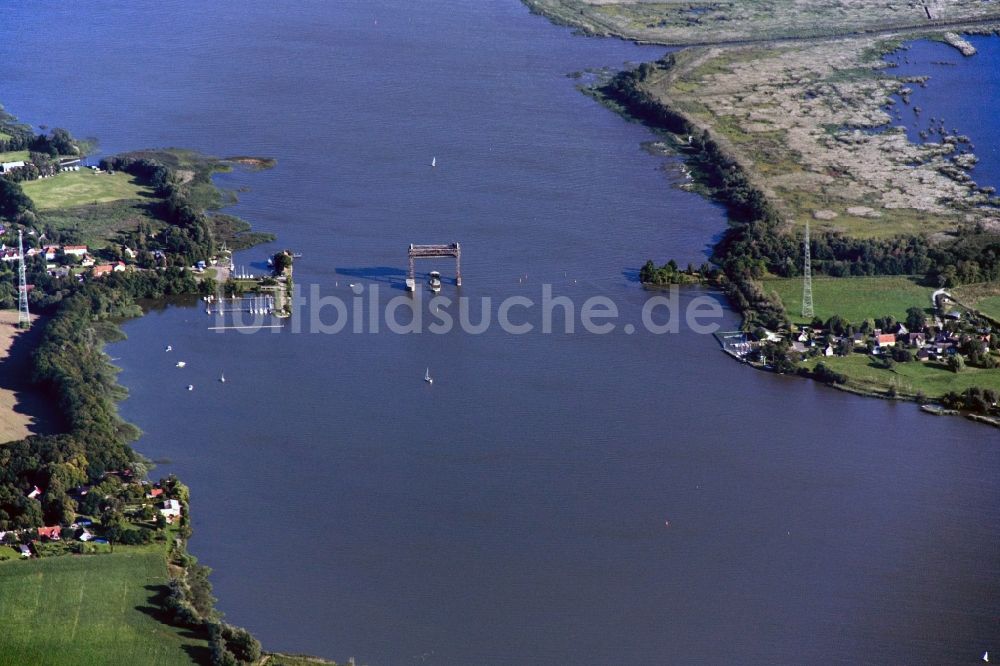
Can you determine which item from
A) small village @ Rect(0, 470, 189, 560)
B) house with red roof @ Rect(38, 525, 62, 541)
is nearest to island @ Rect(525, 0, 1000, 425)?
small village @ Rect(0, 470, 189, 560)

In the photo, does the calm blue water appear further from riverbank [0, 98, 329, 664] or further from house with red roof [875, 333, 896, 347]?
riverbank [0, 98, 329, 664]

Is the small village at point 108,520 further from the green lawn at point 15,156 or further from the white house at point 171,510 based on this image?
the green lawn at point 15,156

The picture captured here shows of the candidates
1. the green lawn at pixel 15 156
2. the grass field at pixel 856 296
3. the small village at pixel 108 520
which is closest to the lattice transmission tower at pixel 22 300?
the small village at pixel 108 520

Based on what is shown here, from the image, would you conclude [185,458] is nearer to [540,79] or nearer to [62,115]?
[62,115]

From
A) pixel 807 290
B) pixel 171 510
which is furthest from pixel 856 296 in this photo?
pixel 171 510

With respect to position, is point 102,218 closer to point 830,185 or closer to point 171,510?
point 171,510

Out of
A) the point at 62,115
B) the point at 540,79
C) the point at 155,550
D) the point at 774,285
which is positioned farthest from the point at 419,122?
the point at 155,550
